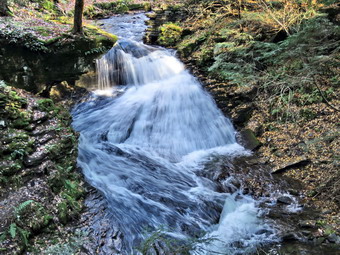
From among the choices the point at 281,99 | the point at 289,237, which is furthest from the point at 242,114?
the point at 289,237

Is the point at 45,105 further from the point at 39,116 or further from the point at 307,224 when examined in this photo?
the point at 307,224

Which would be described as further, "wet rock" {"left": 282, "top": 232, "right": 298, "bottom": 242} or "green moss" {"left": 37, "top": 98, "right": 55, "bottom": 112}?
"green moss" {"left": 37, "top": 98, "right": 55, "bottom": 112}

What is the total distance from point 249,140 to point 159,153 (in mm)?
2800

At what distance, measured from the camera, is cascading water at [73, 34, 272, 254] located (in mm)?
4902

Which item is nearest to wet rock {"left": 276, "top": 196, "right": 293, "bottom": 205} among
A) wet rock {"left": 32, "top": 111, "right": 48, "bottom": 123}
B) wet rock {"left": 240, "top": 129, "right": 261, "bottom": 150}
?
wet rock {"left": 240, "top": 129, "right": 261, "bottom": 150}

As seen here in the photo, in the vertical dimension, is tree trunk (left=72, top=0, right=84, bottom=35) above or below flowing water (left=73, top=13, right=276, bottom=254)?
above

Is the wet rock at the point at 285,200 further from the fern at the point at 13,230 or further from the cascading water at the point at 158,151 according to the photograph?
the fern at the point at 13,230

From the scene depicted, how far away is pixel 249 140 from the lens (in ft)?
25.3

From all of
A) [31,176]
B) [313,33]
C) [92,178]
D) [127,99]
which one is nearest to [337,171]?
[313,33]

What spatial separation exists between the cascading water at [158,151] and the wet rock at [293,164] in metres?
1.23

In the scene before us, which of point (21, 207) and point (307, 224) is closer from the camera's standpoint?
point (21, 207)

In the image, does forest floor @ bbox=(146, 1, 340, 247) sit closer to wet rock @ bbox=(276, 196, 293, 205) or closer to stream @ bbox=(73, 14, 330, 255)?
wet rock @ bbox=(276, 196, 293, 205)

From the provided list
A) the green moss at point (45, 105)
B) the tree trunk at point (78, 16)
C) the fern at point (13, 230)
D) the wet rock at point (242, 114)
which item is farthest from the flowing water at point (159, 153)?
the tree trunk at point (78, 16)

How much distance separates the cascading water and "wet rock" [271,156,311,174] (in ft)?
4.04
